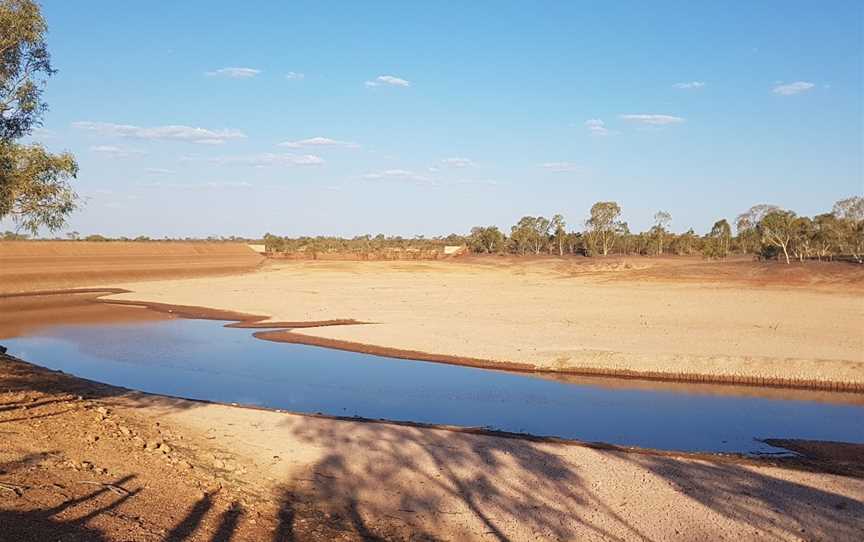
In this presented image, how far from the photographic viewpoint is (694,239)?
322 ft

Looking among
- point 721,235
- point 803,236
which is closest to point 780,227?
point 803,236

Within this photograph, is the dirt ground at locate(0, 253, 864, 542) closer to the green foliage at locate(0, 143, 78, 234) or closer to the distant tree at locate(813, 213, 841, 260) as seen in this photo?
the green foliage at locate(0, 143, 78, 234)

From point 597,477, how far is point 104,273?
6775 centimetres

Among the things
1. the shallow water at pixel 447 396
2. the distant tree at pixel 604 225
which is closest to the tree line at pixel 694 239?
the distant tree at pixel 604 225

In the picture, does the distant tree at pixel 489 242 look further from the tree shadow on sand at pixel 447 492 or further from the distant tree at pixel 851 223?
the tree shadow on sand at pixel 447 492

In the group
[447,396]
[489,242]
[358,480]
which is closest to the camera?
[358,480]

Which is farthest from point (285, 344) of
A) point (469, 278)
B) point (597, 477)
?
point (469, 278)

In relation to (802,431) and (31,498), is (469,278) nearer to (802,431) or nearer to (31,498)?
(802,431)

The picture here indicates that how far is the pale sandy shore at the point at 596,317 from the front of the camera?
24.2 meters

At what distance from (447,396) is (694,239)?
287 feet

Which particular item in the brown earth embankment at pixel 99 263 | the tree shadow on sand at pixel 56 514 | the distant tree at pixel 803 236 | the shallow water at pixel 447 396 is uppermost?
the distant tree at pixel 803 236

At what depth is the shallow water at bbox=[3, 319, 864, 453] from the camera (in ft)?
55.3

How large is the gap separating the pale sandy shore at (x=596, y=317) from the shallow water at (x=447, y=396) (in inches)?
87.2

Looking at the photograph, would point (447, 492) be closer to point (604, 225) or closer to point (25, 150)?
point (25, 150)
